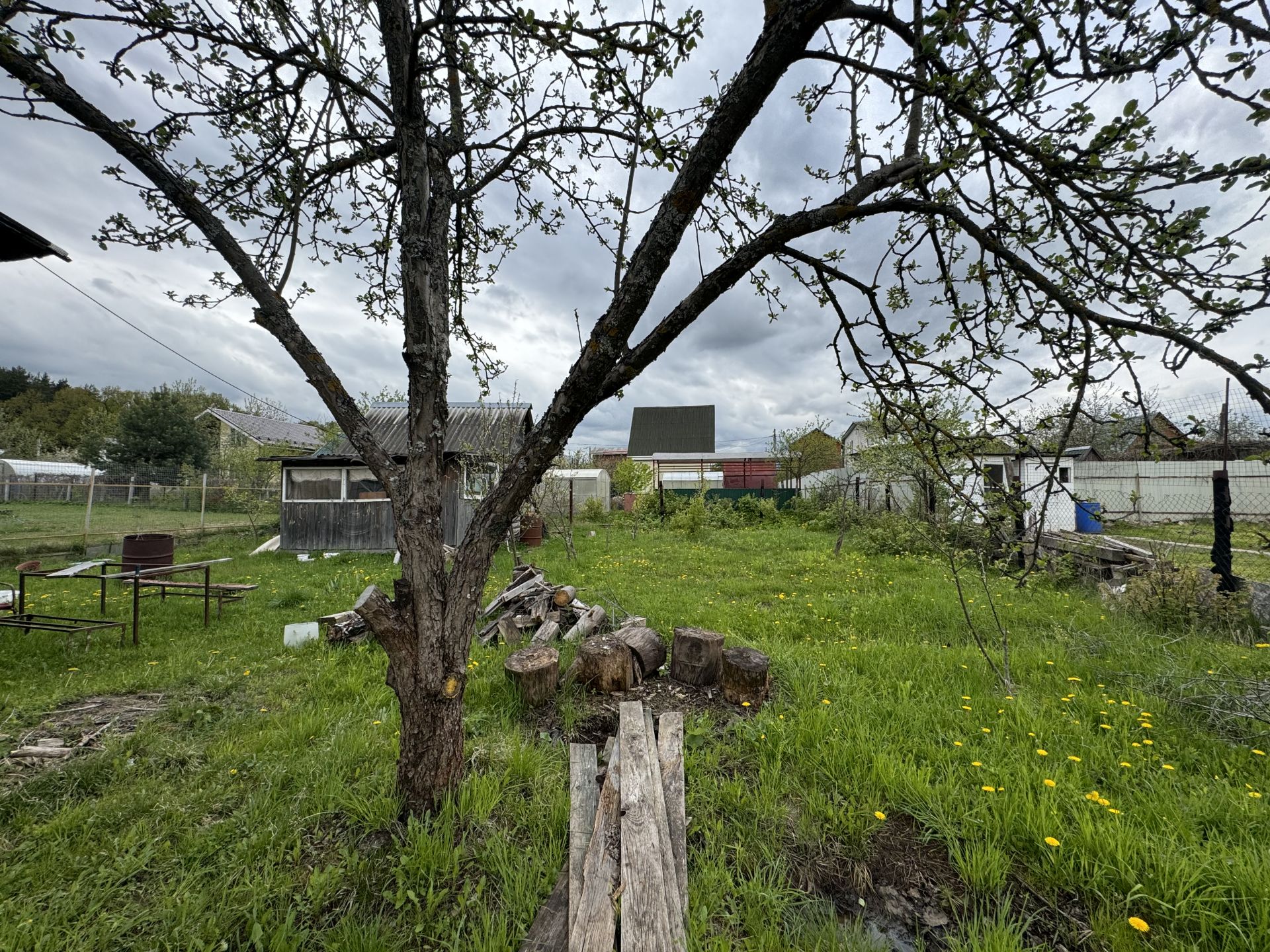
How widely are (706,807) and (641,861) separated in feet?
2.46

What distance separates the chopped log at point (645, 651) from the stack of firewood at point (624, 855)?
4.38ft

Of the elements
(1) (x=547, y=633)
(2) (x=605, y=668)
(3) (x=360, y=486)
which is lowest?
(1) (x=547, y=633)

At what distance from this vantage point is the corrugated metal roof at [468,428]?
10.9 meters

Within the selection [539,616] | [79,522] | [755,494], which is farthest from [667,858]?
[79,522]

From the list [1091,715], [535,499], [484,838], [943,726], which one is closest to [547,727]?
[484,838]

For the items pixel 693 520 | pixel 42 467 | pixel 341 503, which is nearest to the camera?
pixel 341 503

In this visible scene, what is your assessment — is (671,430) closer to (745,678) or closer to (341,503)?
(341,503)

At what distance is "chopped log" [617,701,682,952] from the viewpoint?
1.64 m

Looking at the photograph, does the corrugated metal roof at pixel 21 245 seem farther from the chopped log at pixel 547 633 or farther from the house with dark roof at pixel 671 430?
the house with dark roof at pixel 671 430

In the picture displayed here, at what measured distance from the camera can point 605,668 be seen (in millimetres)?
3889

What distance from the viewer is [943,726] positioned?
124 inches

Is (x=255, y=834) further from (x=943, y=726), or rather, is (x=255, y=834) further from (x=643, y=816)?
(x=943, y=726)

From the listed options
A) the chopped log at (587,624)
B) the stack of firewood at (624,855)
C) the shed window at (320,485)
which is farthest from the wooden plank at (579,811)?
the shed window at (320,485)

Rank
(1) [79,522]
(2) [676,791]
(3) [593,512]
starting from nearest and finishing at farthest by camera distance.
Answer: (2) [676,791], (1) [79,522], (3) [593,512]
